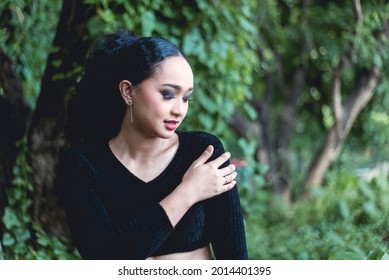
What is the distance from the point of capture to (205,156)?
171 centimetres

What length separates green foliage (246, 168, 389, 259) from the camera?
4.26 m

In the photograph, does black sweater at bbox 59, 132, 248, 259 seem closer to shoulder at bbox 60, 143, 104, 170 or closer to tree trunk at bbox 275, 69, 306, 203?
shoulder at bbox 60, 143, 104, 170

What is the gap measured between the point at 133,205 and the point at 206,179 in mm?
270

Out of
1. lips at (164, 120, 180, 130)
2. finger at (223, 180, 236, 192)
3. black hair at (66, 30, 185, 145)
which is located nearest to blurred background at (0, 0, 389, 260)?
black hair at (66, 30, 185, 145)

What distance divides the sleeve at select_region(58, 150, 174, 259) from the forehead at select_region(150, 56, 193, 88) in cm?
38

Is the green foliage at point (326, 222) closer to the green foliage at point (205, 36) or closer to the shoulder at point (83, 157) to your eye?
the green foliage at point (205, 36)

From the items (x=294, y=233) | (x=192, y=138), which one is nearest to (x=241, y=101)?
(x=294, y=233)

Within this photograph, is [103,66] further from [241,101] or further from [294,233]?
[294,233]

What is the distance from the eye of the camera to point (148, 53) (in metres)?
1.67

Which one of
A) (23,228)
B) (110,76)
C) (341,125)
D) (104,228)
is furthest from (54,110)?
(341,125)

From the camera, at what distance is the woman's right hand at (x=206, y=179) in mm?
1644

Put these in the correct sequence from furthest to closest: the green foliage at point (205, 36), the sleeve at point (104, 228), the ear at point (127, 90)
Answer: the green foliage at point (205, 36)
the ear at point (127, 90)
the sleeve at point (104, 228)

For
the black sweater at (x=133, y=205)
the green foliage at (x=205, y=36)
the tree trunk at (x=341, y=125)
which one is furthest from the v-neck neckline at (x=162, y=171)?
the tree trunk at (x=341, y=125)

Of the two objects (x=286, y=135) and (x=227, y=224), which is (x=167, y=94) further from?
(x=286, y=135)
